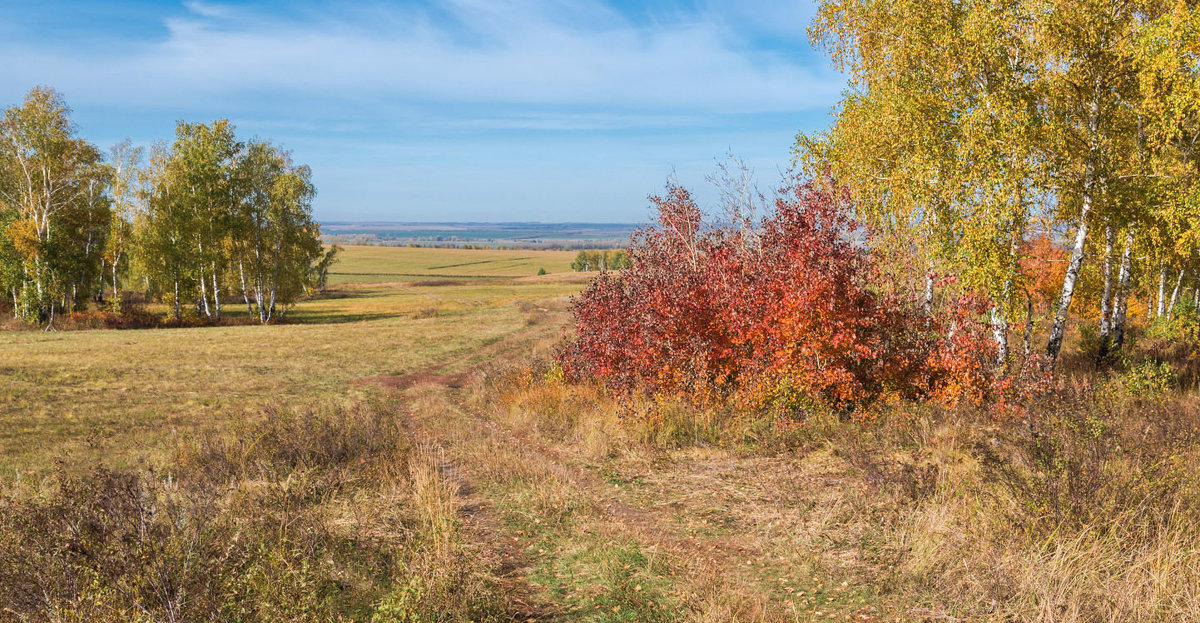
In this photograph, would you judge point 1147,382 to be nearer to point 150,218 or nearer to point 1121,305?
point 1121,305

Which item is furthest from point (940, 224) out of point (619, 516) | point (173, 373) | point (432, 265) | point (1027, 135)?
point (432, 265)

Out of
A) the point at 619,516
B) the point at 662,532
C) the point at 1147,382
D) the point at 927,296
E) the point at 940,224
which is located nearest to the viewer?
the point at 662,532

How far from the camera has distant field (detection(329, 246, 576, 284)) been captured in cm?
12862

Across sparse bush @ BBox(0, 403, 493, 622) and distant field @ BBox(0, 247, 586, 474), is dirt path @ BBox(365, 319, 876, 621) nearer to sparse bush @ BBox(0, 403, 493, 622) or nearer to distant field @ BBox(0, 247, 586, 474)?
sparse bush @ BBox(0, 403, 493, 622)

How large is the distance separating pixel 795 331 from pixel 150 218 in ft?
170

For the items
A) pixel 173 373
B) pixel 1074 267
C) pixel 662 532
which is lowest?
pixel 173 373

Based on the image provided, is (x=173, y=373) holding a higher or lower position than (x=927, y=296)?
lower

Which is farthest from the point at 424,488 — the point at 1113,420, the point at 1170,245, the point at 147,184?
the point at 147,184

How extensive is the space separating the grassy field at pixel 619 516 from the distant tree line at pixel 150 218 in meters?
34.8

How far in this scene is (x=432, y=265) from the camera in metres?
158

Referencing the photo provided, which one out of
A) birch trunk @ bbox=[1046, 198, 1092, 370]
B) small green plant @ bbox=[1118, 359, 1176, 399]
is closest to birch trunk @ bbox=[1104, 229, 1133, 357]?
birch trunk @ bbox=[1046, 198, 1092, 370]

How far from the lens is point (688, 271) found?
594 inches

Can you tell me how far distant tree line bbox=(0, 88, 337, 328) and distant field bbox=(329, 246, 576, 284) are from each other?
2507 inches

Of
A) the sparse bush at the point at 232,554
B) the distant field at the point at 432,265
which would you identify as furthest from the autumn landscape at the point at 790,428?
the distant field at the point at 432,265
